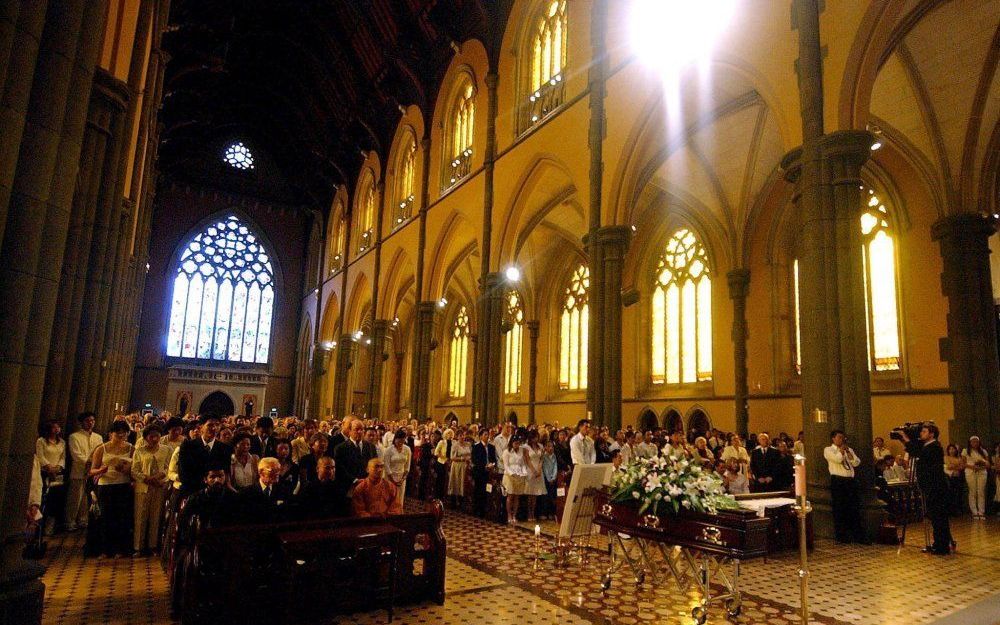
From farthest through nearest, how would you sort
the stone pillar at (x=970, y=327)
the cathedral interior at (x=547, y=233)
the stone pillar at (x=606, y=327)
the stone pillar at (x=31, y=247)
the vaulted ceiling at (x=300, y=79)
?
the vaulted ceiling at (x=300, y=79), the stone pillar at (x=606, y=327), the stone pillar at (x=970, y=327), the cathedral interior at (x=547, y=233), the stone pillar at (x=31, y=247)

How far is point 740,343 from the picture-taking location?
1548cm

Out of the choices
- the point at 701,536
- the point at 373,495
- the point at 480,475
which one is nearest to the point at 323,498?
the point at 373,495

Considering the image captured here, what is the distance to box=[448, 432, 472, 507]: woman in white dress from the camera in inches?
424

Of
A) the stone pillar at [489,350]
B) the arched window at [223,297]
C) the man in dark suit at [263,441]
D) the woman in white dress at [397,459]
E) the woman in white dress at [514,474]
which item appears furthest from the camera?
the arched window at [223,297]

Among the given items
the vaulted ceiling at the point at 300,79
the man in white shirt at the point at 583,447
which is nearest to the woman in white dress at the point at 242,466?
the man in white shirt at the point at 583,447

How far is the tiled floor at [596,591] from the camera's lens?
4578mm

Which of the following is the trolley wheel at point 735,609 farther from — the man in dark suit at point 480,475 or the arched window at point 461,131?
the arched window at point 461,131

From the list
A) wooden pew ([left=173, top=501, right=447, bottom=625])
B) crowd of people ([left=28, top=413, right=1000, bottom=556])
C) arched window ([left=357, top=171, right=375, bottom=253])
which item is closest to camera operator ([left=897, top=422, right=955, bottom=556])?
crowd of people ([left=28, top=413, right=1000, bottom=556])

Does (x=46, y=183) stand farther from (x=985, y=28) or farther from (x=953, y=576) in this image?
(x=985, y=28)

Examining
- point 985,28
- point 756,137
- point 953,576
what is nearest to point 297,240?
point 756,137

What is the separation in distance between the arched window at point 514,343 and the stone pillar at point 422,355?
16.5 feet

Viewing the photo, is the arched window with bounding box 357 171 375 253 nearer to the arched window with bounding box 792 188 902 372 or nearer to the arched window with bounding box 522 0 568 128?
the arched window with bounding box 522 0 568 128

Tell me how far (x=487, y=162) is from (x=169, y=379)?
755 inches

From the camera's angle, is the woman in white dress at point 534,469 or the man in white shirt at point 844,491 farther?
the woman in white dress at point 534,469
